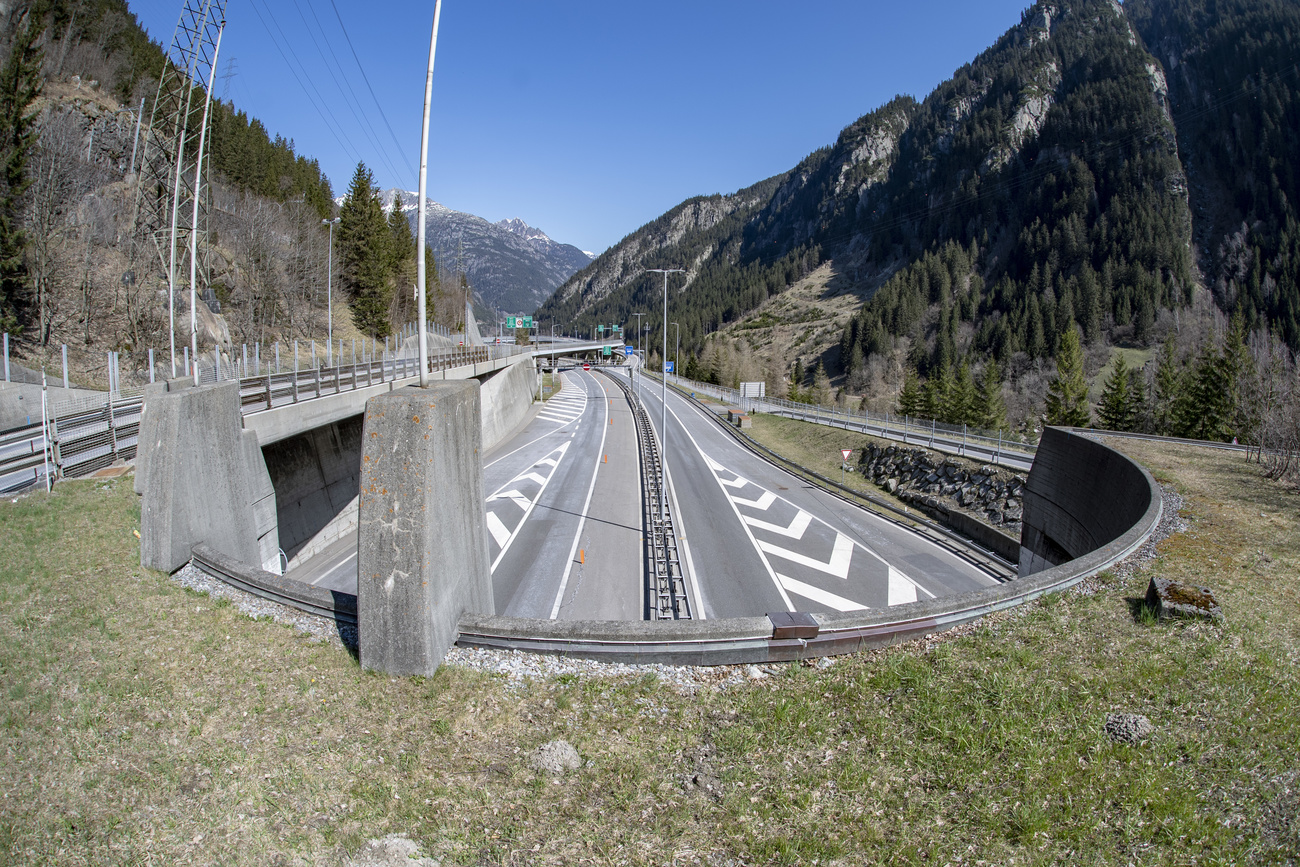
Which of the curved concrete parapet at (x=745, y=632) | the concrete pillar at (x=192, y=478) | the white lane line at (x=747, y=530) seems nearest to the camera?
the curved concrete parapet at (x=745, y=632)

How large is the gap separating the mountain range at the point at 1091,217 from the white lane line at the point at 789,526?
3158 inches

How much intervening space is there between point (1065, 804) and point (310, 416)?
61.1 feet

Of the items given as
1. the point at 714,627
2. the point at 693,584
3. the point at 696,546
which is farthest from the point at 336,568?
the point at 714,627

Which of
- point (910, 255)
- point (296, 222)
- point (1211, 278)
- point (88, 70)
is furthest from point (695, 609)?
point (910, 255)

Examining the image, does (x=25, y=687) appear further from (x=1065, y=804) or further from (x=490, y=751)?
(x=1065, y=804)

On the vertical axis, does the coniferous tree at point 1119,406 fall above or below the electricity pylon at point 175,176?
below

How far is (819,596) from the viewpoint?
18.6 m

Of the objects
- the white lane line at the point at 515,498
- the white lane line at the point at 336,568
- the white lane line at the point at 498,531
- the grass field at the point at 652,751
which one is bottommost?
the white lane line at the point at 336,568

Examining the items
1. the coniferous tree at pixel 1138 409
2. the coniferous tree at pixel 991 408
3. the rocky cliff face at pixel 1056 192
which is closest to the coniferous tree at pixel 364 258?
the coniferous tree at pixel 991 408

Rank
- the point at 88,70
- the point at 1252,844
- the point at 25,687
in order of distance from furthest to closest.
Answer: the point at 88,70
the point at 25,687
the point at 1252,844

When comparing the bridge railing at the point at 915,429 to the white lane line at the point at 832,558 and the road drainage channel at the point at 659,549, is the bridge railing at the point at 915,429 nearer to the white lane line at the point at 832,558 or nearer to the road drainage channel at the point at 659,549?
the white lane line at the point at 832,558

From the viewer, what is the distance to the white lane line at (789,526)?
24141mm

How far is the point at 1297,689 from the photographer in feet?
18.4

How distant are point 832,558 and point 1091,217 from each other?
168m
